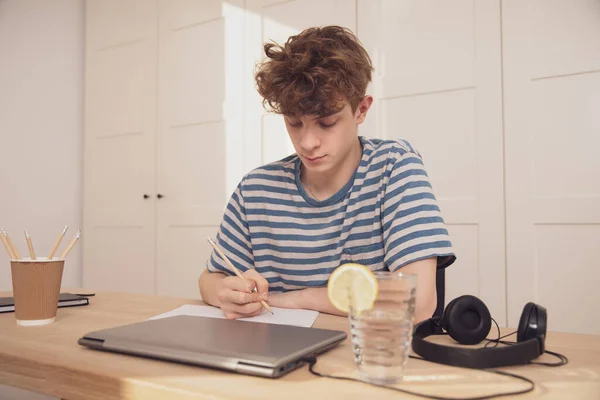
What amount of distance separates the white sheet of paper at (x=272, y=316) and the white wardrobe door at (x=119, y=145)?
91.8 inches

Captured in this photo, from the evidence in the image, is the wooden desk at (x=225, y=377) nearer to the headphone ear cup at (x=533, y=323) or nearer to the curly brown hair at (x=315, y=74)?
the headphone ear cup at (x=533, y=323)

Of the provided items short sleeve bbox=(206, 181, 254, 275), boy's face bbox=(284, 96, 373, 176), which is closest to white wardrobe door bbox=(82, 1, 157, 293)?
short sleeve bbox=(206, 181, 254, 275)

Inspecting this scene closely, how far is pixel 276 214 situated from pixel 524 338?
82 cm

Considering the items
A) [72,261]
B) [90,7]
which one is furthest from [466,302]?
[90,7]

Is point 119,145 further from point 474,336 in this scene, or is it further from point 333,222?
point 474,336

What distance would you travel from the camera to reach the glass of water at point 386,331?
599 millimetres

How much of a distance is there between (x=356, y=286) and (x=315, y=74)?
2.41 feet

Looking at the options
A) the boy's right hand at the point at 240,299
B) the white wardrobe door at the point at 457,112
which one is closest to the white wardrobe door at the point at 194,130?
the white wardrobe door at the point at 457,112

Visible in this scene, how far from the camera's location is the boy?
45.7 inches

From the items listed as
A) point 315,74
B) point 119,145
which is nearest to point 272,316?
point 315,74

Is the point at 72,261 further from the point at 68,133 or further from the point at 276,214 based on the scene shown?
the point at 276,214

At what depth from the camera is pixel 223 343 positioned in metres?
0.71

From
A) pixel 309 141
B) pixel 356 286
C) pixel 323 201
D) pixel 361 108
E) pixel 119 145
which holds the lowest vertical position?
pixel 356 286

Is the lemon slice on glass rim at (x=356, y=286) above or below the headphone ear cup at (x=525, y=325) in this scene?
Answer: above
